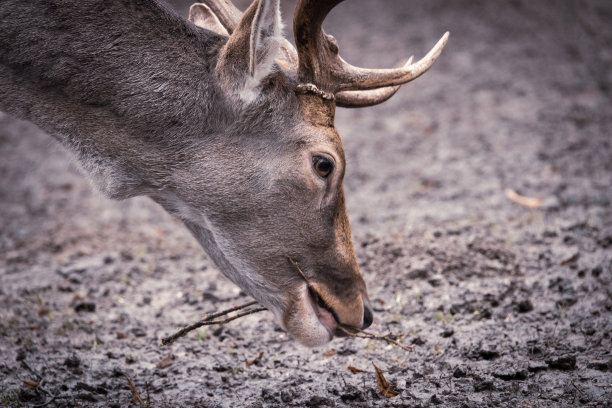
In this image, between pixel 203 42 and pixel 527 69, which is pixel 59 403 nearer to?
pixel 203 42

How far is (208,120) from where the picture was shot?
3131 millimetres

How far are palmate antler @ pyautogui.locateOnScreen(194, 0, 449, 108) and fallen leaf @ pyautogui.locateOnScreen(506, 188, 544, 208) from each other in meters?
3.02

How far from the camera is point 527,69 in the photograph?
30.3 feet

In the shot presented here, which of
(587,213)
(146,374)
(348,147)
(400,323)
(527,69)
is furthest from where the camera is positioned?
(527,69)

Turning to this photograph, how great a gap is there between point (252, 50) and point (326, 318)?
4.71 feet

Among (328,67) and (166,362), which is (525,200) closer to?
(328,67)

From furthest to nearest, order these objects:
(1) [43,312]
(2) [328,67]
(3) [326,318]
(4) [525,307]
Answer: (1) [43,312] < (4) [525,307] < (3) [326,318] < (2) [328,67]

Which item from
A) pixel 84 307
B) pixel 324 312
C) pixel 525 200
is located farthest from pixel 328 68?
pixel 525 200

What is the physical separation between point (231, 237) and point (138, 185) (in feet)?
1.86

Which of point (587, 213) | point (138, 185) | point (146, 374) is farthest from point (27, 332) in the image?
point (587, 213)

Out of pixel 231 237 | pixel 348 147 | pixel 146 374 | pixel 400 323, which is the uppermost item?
pixel 231 237

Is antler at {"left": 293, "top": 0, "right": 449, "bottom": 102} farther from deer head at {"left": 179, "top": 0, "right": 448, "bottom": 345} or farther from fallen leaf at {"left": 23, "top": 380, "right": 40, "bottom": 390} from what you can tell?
fallen leaf at {"left": 23, "top": 380, "right": 40, "bottom": 390}

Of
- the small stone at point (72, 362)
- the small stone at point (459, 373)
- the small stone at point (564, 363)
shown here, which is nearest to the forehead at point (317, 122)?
the small stone at point (459, 373)

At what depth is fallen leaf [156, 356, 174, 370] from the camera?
12.3 feet
